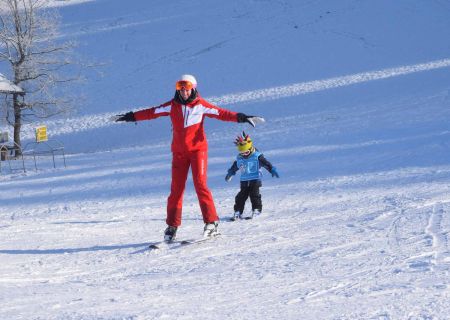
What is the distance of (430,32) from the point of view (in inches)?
1267

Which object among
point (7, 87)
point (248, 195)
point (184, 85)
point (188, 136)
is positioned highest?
point (7, 87)

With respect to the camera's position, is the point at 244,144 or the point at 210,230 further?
the point at 244,144

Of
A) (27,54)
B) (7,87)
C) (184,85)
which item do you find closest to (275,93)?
(27,54)

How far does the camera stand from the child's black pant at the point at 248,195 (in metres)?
8.67

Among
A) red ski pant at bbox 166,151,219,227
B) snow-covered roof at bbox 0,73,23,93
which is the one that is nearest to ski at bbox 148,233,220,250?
red ski pant at bbox 166,151,219,227

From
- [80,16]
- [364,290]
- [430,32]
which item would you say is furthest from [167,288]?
[80,16]

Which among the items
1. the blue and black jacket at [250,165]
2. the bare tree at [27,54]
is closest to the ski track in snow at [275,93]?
the bare tree at [27,54]

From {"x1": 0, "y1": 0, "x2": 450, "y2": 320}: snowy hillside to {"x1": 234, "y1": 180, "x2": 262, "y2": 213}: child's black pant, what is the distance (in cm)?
30

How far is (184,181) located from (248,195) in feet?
6.98

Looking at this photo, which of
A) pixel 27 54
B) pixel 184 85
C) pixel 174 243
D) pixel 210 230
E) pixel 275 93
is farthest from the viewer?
pixel 275 93

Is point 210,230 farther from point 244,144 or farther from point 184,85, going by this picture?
point 244,144

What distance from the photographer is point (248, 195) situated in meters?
8.76

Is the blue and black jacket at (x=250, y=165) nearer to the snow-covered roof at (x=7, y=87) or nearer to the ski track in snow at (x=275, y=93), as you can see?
the snow-covered roof at (x=7, y=87)

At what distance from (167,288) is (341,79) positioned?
22813 millimetres
